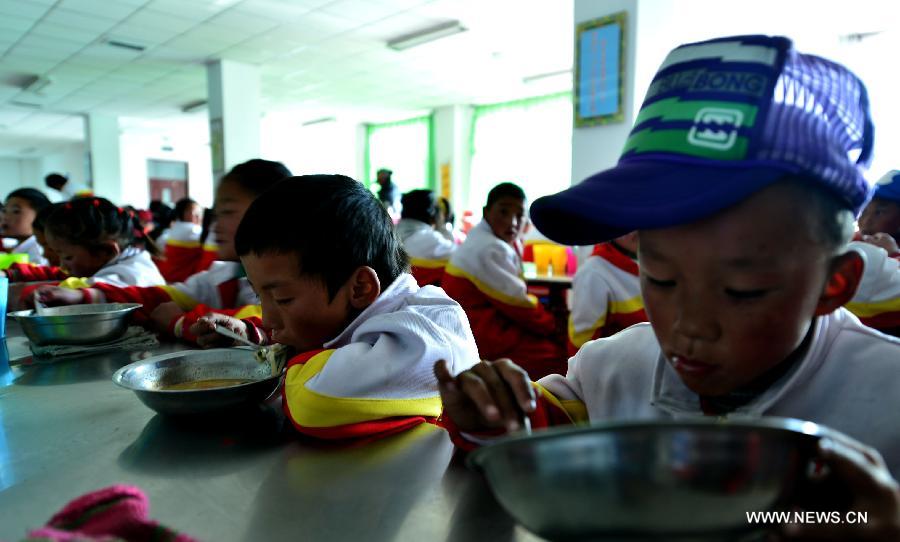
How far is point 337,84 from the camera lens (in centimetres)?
818

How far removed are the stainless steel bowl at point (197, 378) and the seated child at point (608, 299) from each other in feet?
4.69

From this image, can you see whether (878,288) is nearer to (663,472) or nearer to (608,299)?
(608,299)

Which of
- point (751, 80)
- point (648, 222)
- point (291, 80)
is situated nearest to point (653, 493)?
point (648, 222)

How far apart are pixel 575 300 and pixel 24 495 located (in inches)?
75.2

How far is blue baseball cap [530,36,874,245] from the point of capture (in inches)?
21.5

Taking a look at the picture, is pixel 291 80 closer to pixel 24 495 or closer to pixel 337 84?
pixel 337 84

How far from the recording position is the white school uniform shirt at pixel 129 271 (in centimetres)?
221

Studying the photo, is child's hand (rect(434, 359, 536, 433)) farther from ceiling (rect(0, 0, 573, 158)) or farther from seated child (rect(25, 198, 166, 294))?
ceiling (rect(0, 0, 573, 158))

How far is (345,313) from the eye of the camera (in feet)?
3.45

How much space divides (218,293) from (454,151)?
798 cm

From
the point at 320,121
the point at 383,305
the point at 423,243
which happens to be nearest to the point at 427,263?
the point at 423,243

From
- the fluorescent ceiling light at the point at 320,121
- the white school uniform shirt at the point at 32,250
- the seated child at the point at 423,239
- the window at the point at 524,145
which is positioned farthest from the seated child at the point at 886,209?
the fluorescent ceiling light at the point at 320,121

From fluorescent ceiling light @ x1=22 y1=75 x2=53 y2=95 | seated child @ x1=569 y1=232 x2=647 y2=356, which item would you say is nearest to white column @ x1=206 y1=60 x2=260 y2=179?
fluorescent ceiling light @ x1=22 y1=75 x2=53 y2=95

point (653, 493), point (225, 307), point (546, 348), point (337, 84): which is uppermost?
point (337, 84)
